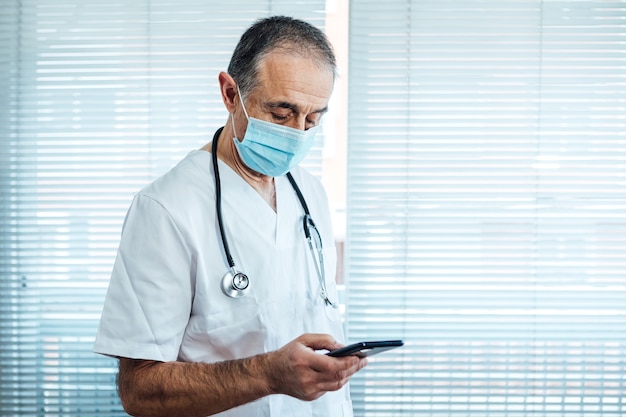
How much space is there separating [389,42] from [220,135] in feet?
3.03

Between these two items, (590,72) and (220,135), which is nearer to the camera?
(220,135)

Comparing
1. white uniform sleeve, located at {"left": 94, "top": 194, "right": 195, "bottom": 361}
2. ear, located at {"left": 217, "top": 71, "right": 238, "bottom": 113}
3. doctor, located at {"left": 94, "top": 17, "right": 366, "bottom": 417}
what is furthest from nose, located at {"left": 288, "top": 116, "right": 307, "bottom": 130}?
white uniform sleeve, located at {"left": 94, "top": 194, "right": 195, "bottom": 361}

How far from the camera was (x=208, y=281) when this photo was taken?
43.9 inches

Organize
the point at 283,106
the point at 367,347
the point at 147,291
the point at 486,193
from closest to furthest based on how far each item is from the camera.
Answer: the point at 367,347 < the point at 147,291 < the point at 283,106 < the point at 486,193

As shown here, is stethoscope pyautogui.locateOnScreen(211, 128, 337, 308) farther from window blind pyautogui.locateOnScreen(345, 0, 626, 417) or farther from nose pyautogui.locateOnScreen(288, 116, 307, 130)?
window blind pyautogui.locateOnScreen(345, 0, 626, 417)

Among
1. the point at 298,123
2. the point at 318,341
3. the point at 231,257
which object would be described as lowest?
the point at 318,341

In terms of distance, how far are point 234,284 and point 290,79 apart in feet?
1.26

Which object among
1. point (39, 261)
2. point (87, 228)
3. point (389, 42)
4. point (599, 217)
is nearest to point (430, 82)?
point (389, 42)

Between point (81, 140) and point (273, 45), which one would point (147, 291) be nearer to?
point (273, 45)

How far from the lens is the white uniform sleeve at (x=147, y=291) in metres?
1.05

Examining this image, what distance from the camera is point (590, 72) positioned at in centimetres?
200

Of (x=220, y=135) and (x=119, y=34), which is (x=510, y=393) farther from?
(x=119, y=34)

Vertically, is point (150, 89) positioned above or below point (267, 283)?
above

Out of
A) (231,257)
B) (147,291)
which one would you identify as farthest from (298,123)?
(147,291)
